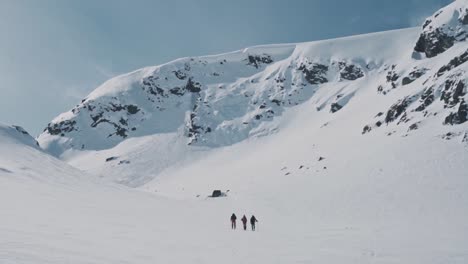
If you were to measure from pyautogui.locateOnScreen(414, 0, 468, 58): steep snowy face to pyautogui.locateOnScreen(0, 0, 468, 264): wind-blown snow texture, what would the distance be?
341mm

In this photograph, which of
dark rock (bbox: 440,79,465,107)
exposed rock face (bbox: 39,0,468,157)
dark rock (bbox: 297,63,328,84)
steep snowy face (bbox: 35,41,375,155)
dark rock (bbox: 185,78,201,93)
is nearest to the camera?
dark rock (bbox: 440,79,465,107)

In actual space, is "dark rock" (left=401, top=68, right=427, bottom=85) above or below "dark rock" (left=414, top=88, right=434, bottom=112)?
above

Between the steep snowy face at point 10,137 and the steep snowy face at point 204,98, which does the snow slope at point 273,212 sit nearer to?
the steep snowy face at point 10,137

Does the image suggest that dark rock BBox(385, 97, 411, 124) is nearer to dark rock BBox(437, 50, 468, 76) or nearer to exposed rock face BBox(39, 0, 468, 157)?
dark rock BBox(437, 50, 468, 76)

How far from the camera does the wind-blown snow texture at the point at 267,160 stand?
671 inches

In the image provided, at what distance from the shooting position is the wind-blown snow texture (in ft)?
55.9

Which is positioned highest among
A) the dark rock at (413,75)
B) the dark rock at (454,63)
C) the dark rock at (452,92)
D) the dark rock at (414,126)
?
the dark rock at (413,75)

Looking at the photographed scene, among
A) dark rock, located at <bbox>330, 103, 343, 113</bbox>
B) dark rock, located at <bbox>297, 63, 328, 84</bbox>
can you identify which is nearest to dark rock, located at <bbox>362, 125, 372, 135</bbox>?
dark rock, located at <bbox>330, 103, 343, 113</bbox>

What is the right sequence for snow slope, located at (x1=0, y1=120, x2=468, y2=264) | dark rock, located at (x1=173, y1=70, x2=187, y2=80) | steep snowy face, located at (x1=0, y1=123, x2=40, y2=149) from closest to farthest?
snow slope, located at (x1=0, y1=120, x2=468, y2=264) < steep snowy face, located at (x1=0, y1=123, x2=40, y2=149) < dark rock, located at (x1=173, y1=70, x2=187, y2=80)

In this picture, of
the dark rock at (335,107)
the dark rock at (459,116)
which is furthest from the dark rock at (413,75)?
the dark rock at (459,116)

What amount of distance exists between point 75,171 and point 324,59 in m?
118

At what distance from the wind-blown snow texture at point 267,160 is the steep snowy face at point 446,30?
0.34m

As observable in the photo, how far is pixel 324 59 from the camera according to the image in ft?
505

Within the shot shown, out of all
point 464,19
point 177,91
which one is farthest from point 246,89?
point 464,19
